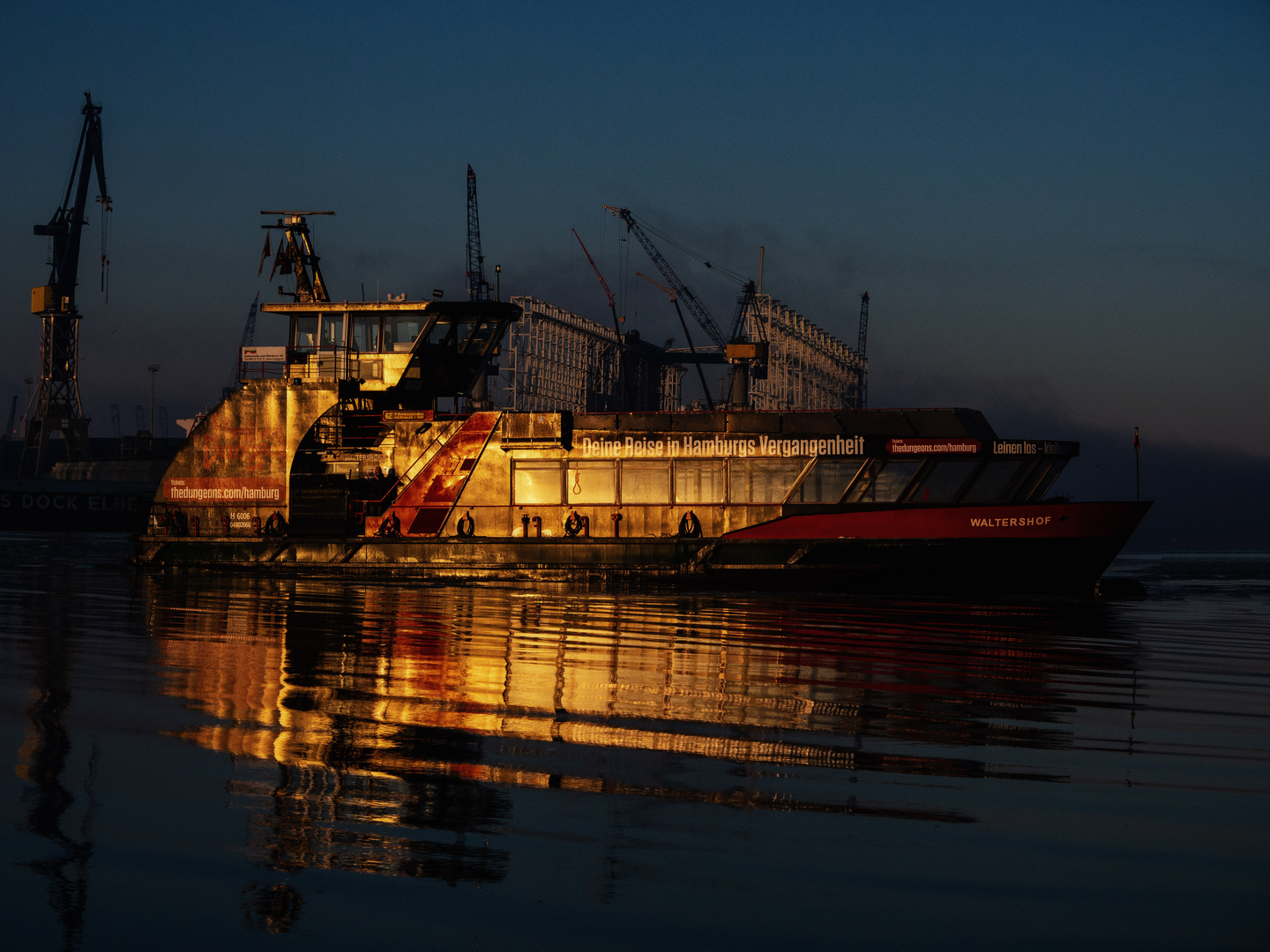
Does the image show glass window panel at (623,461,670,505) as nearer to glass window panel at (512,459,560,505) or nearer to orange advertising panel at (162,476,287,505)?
glass window panel at (512,459,560,505)

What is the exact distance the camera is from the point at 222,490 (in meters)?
28.0

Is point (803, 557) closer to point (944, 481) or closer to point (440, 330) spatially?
point (944, 481)

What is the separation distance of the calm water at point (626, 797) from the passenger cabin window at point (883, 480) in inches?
391

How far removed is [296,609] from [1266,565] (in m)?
46.7

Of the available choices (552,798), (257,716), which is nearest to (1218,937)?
(552,798)

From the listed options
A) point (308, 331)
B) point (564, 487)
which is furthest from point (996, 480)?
point (308, 331)

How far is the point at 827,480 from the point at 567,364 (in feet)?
302

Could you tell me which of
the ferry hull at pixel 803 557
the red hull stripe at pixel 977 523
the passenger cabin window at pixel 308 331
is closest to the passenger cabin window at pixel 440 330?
the passenger cabin window at pixel 308 331

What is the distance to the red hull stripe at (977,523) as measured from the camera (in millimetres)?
22406

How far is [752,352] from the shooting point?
3780 inches

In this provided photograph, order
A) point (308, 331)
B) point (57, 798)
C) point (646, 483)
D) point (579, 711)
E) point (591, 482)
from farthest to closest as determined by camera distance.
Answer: point (308, 331), point (591, 482), point (646, 483), point (579, 711), point (57, 798)

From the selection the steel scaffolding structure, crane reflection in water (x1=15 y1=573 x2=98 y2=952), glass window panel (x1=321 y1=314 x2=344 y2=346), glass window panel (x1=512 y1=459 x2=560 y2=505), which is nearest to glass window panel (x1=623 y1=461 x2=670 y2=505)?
glass window panel (x1=512 y1=459 x2=560 y2=505)

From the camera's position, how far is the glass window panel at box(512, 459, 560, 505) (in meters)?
25.8

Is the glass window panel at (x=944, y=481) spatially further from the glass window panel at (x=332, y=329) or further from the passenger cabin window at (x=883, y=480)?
the glass window panel at (x=332, y=329)
